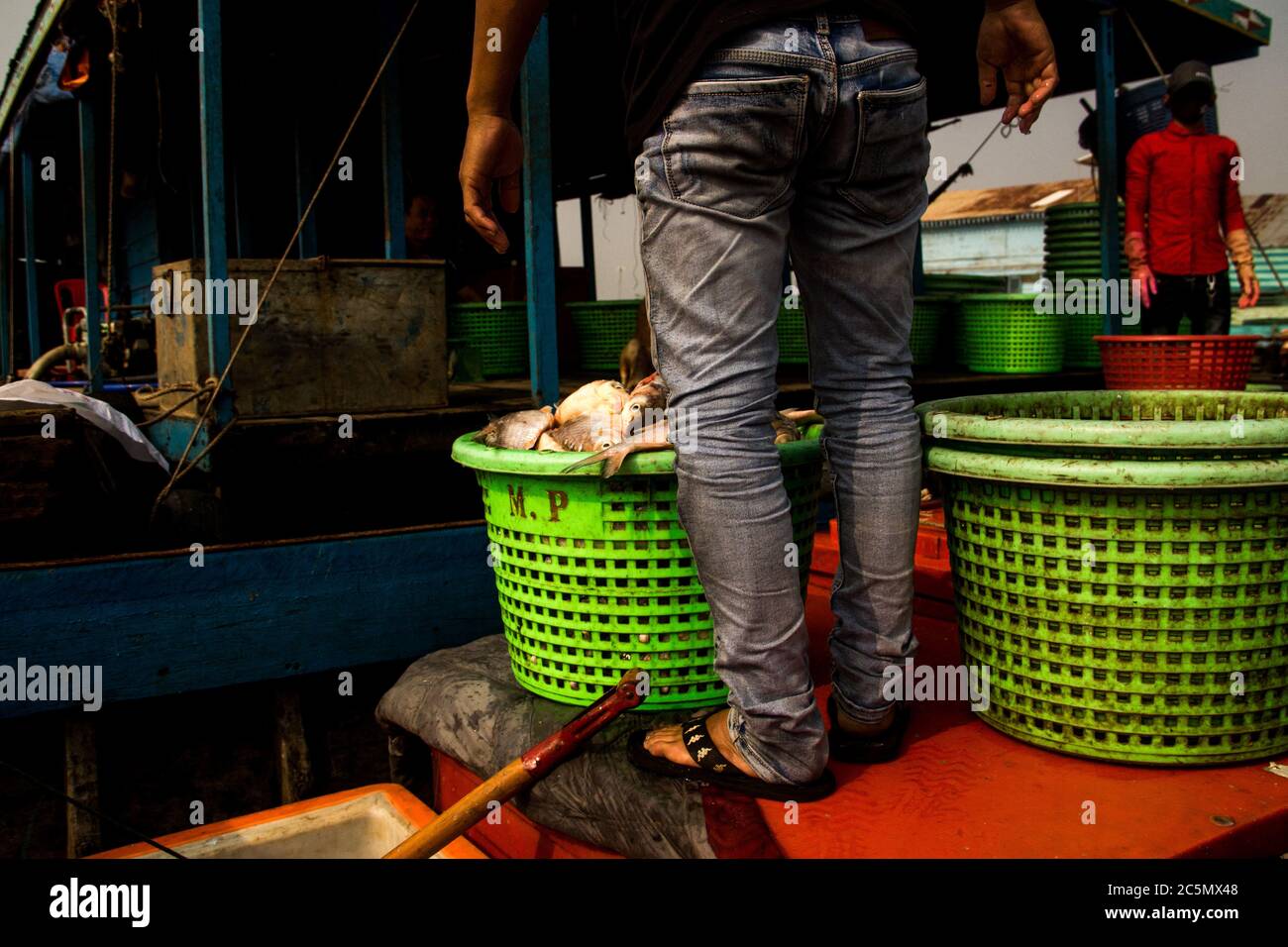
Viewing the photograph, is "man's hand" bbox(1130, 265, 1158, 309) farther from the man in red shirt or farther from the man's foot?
the man's foot

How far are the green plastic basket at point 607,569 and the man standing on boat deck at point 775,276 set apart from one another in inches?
11.2

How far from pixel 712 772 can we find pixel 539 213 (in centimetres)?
287

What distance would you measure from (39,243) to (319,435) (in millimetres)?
14474

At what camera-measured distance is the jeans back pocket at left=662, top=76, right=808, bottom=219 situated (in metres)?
1.76

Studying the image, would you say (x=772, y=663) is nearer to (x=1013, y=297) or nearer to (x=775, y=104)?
(x=775, y=104)

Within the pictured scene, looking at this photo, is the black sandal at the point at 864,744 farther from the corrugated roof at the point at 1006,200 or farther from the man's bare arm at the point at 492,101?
the corrugated roof at the point at 1006,200

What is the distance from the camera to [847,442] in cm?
206

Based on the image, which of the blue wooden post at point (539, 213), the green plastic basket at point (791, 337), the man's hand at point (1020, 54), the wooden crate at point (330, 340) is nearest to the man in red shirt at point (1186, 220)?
the green plastic basket at point (791, 337)

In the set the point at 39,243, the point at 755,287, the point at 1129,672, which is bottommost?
the point at 1129,672

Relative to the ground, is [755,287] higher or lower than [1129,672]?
higher

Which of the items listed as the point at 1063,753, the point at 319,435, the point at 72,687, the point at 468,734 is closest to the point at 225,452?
the point at 319,435

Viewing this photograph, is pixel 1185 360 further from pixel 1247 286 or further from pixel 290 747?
pixel 290 747

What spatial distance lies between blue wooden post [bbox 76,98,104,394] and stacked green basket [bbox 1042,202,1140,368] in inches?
289

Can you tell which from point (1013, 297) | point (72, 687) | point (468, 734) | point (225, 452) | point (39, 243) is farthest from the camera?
point (39, 243)
